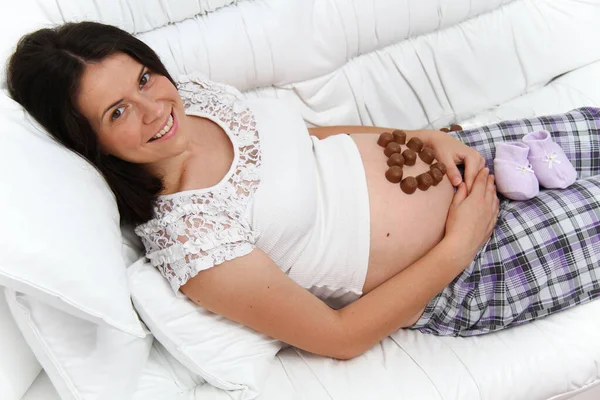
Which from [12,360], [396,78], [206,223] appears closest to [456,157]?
[396,78]

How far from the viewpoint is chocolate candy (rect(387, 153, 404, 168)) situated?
123cm

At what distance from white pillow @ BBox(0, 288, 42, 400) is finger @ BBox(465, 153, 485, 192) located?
0.95m

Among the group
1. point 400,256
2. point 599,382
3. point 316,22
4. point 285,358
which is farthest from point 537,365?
point 316,22

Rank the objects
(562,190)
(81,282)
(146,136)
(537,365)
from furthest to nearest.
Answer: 1. (562,190)
2. (537,365)
3. (146,136)
4. (81,282)

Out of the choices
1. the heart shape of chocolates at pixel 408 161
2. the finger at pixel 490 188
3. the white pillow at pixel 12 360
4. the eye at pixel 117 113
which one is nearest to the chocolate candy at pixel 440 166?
the heart shape of chocolates at pixel 408 161

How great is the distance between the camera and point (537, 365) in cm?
113

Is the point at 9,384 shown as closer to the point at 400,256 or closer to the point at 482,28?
the point at 400,256

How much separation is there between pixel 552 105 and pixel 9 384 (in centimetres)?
153

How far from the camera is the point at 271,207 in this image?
1082mm

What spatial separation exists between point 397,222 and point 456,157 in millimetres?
255

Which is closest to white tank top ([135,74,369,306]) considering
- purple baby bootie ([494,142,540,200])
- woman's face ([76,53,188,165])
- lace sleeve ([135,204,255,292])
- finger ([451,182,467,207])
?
lace sleeve ([135,204,255,292])

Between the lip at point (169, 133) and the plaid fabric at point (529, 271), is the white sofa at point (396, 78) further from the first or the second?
the lip at point (169, 133)

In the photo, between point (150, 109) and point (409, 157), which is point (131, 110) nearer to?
point (150, 109)

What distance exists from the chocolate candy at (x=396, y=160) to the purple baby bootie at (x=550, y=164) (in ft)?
1.01
